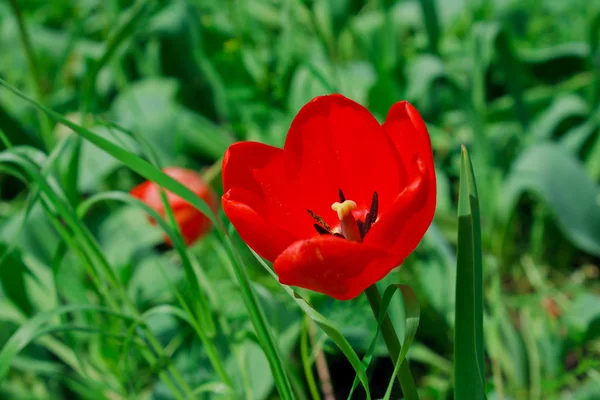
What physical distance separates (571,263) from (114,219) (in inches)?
40.7

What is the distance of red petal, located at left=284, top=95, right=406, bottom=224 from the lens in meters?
0.79

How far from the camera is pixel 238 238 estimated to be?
1335mm

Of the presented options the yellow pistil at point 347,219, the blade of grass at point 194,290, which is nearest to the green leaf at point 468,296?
the yellow pistil at point 347,219

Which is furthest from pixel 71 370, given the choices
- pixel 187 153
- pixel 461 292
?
pixel 461 292

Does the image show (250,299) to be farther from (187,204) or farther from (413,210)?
(187,204)

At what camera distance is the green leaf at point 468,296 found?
2.12ft

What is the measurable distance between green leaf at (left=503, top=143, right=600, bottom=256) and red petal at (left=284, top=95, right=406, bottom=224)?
75cm

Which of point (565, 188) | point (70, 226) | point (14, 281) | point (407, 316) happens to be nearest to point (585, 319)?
point (565, 188)

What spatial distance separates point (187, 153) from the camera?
2.02 m

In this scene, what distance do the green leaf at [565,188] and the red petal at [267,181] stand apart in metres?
0.81

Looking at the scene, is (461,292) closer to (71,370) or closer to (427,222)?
(427,222)

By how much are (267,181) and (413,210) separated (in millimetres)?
211

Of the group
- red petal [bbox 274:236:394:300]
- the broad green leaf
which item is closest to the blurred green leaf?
the broad green leaf

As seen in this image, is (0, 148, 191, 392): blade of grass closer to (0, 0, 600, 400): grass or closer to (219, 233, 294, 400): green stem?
(0, 0, 600, 400): grass
